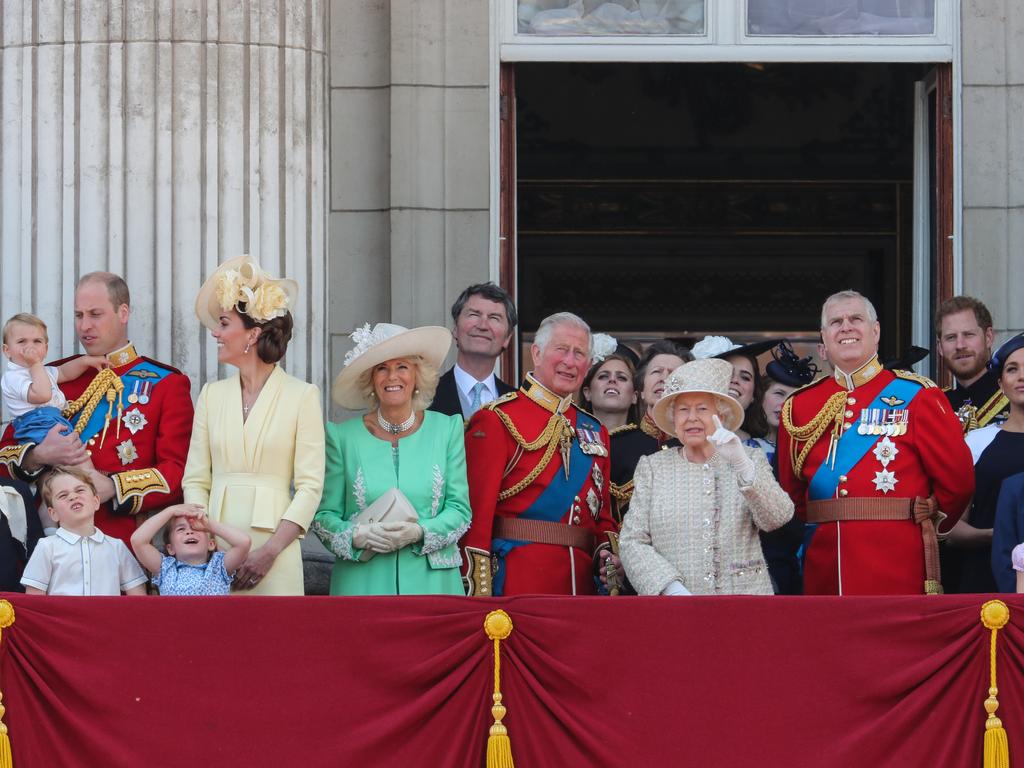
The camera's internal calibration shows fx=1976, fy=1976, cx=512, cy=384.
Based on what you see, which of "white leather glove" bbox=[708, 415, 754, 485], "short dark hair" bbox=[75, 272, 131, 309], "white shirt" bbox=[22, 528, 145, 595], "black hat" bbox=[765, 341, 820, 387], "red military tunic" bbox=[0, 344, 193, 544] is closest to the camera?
"white leather glove" bbox=[708, 415, 754, 485]

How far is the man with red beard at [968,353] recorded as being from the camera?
24.3ft

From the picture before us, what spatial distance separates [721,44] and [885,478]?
8.39 feet

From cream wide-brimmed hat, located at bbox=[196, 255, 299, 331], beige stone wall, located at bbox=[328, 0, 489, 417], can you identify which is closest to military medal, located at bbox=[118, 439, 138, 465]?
cream wide-brimmed hat, located at bbox=[196, 255, 299, 331]

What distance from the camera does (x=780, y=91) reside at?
14.6 meters

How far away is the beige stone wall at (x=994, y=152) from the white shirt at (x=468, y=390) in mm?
2208

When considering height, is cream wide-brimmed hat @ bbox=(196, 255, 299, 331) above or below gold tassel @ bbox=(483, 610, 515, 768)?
above

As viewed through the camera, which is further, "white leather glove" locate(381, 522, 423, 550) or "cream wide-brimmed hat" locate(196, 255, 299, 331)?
"cream wide-brimmed hat" locate(196, 255, 299, 331)

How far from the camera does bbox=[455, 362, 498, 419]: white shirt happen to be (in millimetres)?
7504

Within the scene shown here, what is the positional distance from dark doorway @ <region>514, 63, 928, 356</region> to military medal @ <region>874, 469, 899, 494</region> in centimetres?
746

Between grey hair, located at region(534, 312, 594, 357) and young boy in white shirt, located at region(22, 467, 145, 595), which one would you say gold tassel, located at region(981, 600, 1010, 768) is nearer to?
grey hair, located at region(534, 312, 594, 357)

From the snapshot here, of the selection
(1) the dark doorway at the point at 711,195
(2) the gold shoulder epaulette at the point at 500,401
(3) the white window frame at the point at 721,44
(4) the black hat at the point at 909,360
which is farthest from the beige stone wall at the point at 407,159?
(1) the dark doorway at the point at 711,195

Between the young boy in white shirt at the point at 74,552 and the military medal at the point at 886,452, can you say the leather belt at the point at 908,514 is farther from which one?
the young boy in white shirt at the point at 74,552

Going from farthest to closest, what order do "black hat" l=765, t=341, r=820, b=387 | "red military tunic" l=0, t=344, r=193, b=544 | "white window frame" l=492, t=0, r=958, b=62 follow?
"white window frame" l=492, t=0, r=958, b=62, "black hat" l=765, t=341, r=820, b=387, "red military tunic" l=0, t=344, r=193, b=544

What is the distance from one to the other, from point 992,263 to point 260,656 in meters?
3.98
